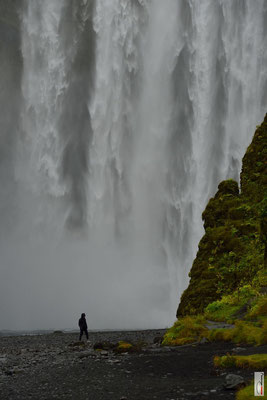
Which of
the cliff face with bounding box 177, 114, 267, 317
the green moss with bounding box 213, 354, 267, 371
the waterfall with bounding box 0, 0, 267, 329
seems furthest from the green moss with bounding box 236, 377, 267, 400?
the waterfall with bounding box 0, 0, 267, 329

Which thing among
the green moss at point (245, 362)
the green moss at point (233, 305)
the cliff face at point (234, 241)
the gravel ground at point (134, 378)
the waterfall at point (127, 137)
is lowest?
the gravel ground at point (134, 378)

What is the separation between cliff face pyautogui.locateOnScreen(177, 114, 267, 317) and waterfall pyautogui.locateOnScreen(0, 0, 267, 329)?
23871 millimetres

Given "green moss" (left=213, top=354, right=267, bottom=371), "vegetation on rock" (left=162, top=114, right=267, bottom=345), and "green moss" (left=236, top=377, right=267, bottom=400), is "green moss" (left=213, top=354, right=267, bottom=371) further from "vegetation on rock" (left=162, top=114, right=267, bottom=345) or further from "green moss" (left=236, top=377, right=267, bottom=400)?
"vegetation on rock" (left=162, top=114, right=267, bottom=345)

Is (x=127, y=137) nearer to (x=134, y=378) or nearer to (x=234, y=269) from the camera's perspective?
(x=234, y=269)

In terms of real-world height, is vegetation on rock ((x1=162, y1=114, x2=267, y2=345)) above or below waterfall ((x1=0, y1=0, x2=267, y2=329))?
below

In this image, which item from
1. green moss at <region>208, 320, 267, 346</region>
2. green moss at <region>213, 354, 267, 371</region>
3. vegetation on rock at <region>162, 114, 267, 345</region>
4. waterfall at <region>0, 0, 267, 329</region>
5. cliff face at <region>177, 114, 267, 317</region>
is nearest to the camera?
green moss at <region>213, 354, 267, 371</region>

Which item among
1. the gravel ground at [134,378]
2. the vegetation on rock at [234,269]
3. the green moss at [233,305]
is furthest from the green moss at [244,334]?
the green moss at [233,305]

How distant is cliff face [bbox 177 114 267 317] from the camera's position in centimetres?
1922

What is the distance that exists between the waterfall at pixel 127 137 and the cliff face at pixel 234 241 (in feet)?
78.3

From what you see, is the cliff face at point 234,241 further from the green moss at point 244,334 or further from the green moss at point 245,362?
the green moss at point 245,362

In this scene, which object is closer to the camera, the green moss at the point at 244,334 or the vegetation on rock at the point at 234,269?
the green moss at the point at 244,334

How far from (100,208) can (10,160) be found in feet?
79.4

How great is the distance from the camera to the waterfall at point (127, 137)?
5216cm

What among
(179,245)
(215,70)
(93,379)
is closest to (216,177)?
(179,245)
